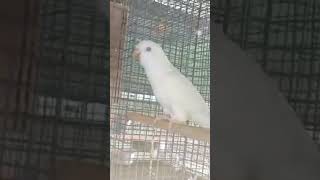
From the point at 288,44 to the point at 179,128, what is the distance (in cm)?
30

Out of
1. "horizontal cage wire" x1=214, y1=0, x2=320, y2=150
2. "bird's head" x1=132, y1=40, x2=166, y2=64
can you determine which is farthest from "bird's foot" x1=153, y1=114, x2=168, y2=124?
"horizontal cage wire" x1=214, y1=0, x2=320, y2=150

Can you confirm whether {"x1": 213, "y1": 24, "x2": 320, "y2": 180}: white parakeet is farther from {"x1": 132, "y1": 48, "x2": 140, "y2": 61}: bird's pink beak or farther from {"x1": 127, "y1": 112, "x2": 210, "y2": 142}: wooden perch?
{"x1": 132, "y1": 48, "x2": 140, "y2": 61}: bird's pink beak

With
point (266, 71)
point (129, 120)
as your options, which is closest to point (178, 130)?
point (129, 120)

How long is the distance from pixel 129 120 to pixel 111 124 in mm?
36

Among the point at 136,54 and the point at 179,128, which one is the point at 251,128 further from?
the point at 136,54

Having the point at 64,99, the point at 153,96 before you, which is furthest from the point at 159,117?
the point at 64,99

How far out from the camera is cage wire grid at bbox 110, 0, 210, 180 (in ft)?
2.44

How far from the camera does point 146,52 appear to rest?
2.50 feet

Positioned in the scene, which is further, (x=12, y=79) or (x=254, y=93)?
(x=254, y=93)

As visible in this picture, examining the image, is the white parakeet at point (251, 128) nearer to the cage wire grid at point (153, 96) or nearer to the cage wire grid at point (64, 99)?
the cage wire grid at point (153, 96)

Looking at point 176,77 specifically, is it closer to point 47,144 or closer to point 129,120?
point 129,120

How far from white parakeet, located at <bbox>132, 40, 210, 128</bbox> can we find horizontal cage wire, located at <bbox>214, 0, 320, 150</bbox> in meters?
0.15

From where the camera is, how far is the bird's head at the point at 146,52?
0.76 meters

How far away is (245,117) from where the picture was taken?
830 millimetres
